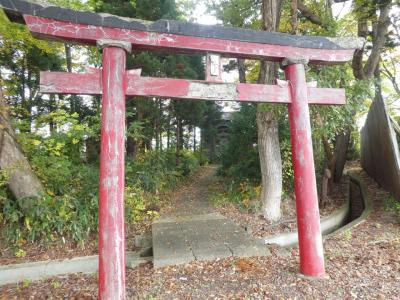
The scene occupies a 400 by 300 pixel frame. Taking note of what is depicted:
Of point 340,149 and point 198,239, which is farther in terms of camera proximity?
point 340,149

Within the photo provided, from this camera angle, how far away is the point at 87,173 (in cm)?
695

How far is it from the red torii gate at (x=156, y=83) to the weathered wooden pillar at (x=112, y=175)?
1 centimetres

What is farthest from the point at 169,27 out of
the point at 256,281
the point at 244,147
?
the point at 244,147

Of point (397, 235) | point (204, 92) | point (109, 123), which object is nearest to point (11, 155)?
point (109, 123)

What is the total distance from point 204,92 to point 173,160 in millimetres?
9226

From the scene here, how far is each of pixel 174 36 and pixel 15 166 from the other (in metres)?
3.96

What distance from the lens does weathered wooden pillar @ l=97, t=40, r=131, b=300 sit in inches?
126

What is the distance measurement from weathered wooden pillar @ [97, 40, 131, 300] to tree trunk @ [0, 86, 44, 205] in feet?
9.84

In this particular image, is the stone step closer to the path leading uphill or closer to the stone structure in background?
the path leading uphill

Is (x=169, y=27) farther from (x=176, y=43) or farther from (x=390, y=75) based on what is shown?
(x=390, y=75)

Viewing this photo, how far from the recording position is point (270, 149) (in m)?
6.88

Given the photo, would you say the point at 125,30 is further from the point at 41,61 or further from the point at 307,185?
the point at 41,61

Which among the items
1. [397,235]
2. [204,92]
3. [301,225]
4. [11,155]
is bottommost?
[397,235]

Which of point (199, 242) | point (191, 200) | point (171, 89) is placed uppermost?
point (171, 89)
